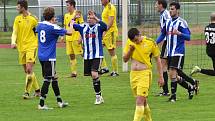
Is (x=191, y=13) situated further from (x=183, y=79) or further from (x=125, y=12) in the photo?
(x=183, y=79)

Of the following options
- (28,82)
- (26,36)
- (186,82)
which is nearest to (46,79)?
(28,82)

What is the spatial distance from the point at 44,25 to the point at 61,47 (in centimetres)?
1915

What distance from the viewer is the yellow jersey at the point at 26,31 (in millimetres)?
15883

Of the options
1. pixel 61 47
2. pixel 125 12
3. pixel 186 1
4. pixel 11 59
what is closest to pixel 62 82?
pixel 125 12

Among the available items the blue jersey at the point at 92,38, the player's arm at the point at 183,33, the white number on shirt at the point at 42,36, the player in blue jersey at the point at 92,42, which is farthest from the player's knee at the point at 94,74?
the player's arm at the point at 183,33

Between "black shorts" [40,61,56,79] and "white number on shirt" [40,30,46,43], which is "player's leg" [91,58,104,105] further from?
"white number on shirt" [40,30,46,43]

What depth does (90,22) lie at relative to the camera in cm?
1513

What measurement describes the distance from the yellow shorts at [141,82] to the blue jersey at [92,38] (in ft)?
10.8

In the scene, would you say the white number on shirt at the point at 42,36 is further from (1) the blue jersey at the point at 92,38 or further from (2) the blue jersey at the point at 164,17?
(2) the blue jersey at the point at 164,17

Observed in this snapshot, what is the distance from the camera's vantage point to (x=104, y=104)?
48.6 ft

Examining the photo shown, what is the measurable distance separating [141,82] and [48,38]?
324 cm

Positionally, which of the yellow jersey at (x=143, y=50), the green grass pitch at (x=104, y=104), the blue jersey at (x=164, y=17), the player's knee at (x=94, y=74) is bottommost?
the green grass pitch at (x=104, y=104)

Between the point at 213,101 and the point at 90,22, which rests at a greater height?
the point at 90,22

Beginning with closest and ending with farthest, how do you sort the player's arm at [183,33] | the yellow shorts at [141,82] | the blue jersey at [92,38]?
the yellow shorts at [141,82] < the player's arm at [183,33] < the blue jersey at [92,38]
